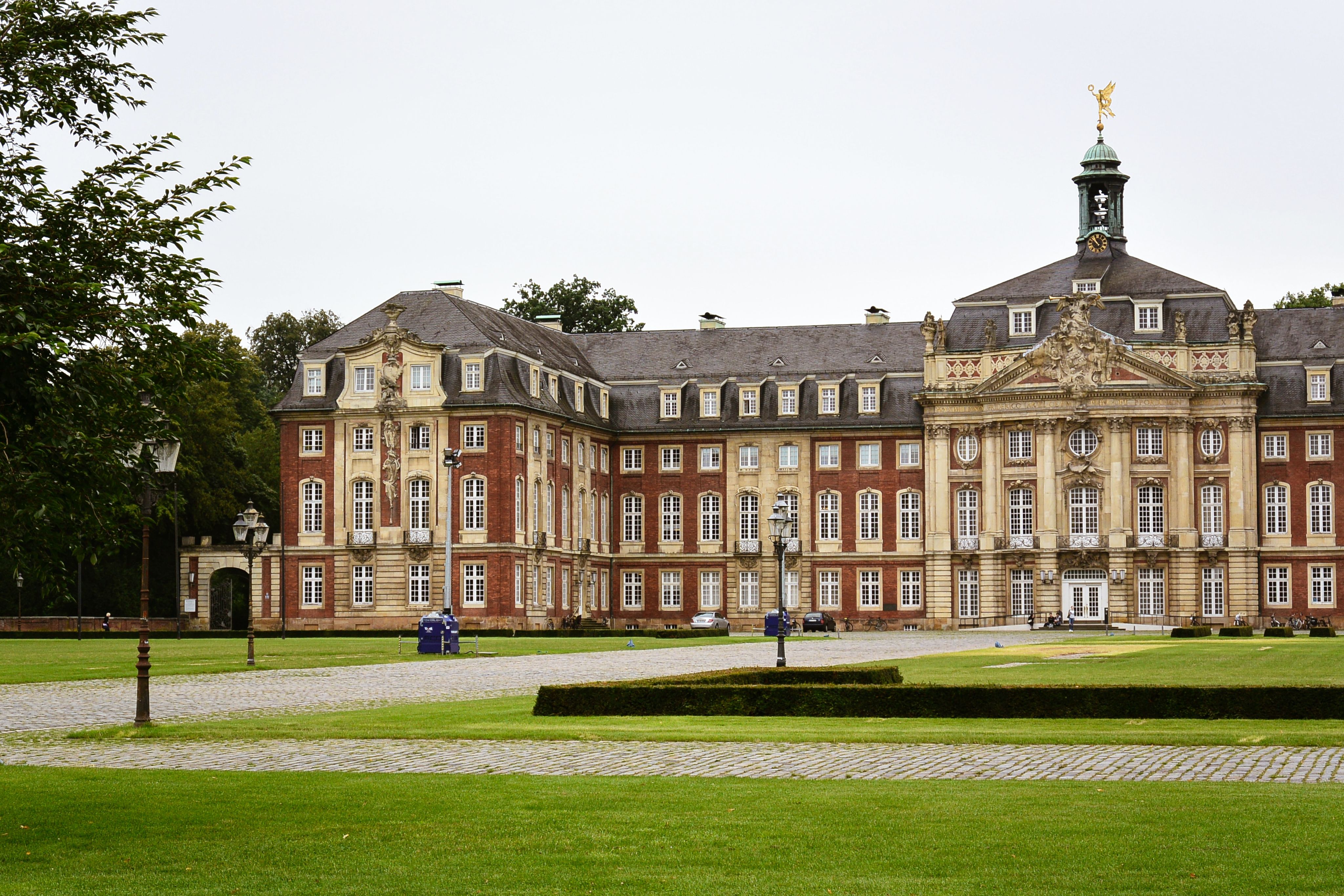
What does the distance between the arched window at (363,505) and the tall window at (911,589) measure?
2540 centimetres

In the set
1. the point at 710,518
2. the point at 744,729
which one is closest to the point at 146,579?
the point at 744,729

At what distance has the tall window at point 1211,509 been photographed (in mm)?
83875

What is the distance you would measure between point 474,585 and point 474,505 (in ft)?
11.6

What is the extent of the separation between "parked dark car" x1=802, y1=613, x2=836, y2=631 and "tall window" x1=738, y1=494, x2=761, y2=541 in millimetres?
5636

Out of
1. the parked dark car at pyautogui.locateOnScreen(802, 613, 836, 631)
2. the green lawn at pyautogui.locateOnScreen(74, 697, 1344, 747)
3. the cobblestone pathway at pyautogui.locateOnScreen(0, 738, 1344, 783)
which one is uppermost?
the cobblestone pathway at pyautogui.locateOnScreen(0, 738, 1344, 783)

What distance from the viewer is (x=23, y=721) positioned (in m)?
→ 25.9

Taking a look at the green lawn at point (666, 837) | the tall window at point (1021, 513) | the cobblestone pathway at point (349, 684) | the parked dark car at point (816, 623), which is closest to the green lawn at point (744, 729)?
the cobblestone pathway at point (349, 684)

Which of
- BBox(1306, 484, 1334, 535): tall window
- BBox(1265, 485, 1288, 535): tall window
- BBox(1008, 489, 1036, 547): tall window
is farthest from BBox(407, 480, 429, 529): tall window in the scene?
BBox(1306, 484, 1334, 535): tall window

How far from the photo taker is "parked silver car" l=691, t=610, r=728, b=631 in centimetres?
8356

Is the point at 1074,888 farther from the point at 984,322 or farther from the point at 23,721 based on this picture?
the point at 984,322

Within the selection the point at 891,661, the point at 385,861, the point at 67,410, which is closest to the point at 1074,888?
the point at 385,861

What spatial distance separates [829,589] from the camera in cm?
8956

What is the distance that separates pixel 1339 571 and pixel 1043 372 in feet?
52.8

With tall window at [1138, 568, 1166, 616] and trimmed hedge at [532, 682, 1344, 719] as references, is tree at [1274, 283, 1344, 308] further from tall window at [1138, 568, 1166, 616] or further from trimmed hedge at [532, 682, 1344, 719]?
trimmed hedge at [532, 682, 1344, 719]
